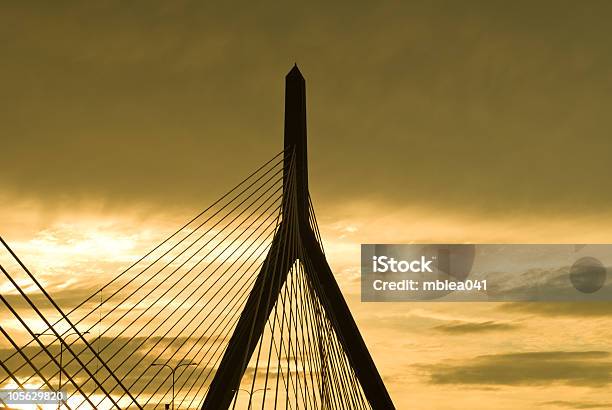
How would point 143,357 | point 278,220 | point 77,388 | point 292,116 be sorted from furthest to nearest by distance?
point 292,116 → point 278,220 → point 143,357 → point 77,388

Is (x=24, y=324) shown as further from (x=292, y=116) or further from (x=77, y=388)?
(x=292, y=116)

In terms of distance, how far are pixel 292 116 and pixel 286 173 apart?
4.24 feet

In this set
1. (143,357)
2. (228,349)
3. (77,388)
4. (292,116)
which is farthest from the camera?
(292,116)

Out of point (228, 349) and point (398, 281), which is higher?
point (398, 281)

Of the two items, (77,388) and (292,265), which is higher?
(292,265)

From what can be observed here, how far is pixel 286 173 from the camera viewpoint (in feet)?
67.1

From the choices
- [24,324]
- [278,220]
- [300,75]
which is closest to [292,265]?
[278,220]

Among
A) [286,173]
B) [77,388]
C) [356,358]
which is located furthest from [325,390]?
[77,388]

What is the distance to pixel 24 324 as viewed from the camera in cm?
1038

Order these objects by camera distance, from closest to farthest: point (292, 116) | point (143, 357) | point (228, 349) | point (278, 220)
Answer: point (143, 357), point (228, 349), point (278, 220), point (292, 116)

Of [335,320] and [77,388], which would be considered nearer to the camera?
[77,388]

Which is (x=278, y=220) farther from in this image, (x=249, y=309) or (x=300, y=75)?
(x=300, y=75)

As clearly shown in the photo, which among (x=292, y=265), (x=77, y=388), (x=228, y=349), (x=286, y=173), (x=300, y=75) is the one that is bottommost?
(x=77, y=388)

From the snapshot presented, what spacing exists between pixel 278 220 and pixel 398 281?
739cm
